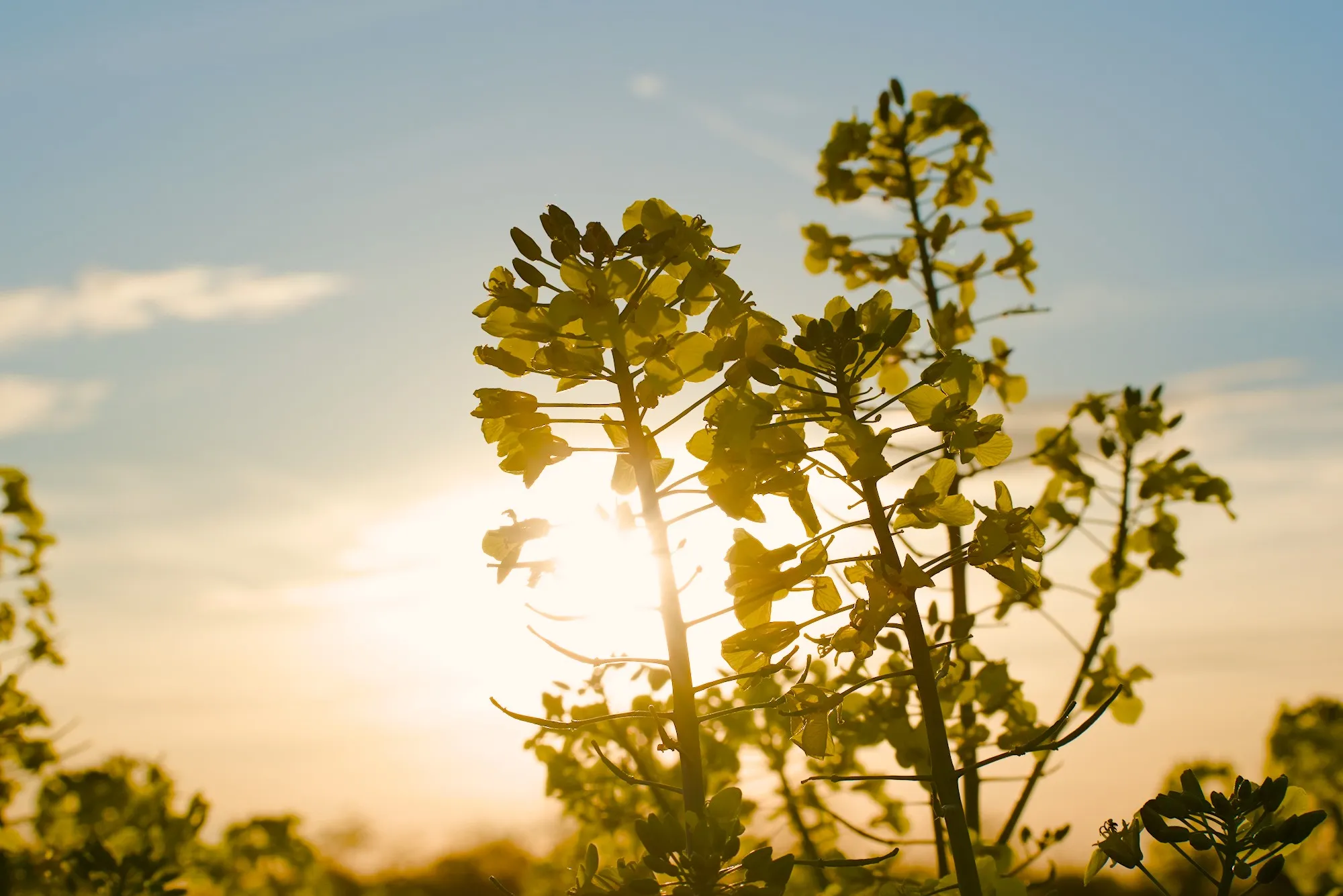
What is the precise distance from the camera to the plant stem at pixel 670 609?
2.37 m

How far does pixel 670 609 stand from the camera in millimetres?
2496

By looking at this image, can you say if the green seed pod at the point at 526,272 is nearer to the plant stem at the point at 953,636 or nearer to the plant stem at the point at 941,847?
the plant stem at the point at 953,636

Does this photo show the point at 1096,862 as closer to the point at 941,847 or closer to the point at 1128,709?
the point at 941,847

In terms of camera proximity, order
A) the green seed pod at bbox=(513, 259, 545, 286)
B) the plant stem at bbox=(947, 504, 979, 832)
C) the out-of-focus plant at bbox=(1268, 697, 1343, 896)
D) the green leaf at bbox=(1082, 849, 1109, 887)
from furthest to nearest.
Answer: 1. the out-of-focus plant at bbox=(1268, 697, 1343, 896)
2. the plant stem at bbox=(947, 504, 979, 832)
3. the green seed pod at bbox=(513, 259, 545, 286)
4. the green leaf at bbox=(1082, 849, 1109, 887)

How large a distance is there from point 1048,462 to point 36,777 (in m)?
6.08

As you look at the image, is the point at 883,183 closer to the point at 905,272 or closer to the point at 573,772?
the point at 905,272

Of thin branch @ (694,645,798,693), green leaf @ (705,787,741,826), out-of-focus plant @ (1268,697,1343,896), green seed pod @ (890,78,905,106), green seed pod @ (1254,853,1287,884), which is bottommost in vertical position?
out-of-focus plant @ (1268,697,1343,896)

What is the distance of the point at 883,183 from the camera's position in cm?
545

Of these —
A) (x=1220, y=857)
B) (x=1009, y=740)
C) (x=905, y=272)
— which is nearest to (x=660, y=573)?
(x=1220, y=857)

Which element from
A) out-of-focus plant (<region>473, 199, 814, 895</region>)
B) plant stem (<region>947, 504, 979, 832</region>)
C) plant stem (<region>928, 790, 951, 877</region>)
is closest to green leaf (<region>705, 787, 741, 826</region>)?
out-of-focus plant (<region>473, 199, 814, 895</region>)

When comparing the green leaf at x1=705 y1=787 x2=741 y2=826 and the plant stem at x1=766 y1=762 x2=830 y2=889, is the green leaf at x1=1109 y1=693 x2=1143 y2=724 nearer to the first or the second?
the plant stem at x1=766 y1=762 x2=830 y2=889

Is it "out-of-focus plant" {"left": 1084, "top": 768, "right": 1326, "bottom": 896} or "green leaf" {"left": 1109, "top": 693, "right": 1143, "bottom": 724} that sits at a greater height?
"green leaf" {"left": 1109, "top": 693, "right": 1143, "bottom": 724}

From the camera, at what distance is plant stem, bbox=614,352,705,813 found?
7.79 ft

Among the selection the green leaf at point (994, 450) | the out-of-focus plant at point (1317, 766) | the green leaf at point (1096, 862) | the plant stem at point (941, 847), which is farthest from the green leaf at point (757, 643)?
the out-of-focus plant at point (1317, 766)
